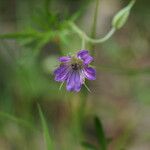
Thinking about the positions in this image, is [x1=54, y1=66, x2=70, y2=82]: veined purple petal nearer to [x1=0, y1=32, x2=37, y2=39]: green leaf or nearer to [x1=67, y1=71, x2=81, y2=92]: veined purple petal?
[x1=67, y1=71, x2=81, y2=92]: veined purple petal

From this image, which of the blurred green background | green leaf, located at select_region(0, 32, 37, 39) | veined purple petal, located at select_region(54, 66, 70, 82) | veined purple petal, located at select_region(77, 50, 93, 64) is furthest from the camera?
the blurred green background

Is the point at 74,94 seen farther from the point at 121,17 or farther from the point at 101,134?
the point at 101,134

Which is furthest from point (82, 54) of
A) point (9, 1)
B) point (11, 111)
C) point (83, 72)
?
point (9, 1)

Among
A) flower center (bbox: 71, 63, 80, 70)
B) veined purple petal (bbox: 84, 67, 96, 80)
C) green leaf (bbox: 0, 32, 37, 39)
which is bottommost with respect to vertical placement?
veined purple petal (bbox: 84, 67, 96, 80)

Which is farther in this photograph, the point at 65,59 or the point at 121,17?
the point at 121,17

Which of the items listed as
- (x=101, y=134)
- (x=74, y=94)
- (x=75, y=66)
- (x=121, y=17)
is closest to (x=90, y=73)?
(x=75, y=66)

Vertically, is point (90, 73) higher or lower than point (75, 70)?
lower

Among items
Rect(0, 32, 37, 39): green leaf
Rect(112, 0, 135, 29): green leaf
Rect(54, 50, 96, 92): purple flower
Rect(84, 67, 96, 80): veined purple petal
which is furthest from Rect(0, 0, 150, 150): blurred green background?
Rect(84, 67, 96, 80): veined purple petal

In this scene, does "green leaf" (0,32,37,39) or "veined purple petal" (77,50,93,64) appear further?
"green leaf" (0,32,37,39)
